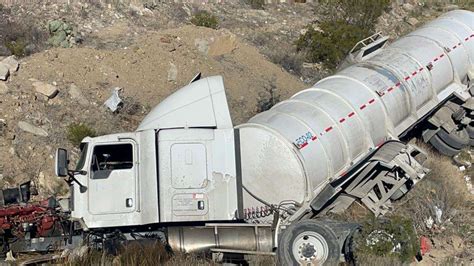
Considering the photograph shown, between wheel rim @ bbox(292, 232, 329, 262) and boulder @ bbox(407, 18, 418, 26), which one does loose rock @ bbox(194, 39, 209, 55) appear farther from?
boulder @ bbox(407, 18, 418, 26)

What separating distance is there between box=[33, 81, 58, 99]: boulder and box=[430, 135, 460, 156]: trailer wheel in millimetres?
8118

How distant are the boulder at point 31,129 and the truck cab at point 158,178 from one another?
503 cm

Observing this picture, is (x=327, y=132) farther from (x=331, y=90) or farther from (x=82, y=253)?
(x=82, y=253)

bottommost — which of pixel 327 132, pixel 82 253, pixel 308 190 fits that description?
pixel 82 253

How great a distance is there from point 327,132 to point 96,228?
143 inches

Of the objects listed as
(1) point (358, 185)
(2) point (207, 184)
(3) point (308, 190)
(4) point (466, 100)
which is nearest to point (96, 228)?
(2) point (207, 184)

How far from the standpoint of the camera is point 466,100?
13.7 m

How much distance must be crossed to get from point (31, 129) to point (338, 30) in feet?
34.7

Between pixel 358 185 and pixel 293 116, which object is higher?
pixel 293 116

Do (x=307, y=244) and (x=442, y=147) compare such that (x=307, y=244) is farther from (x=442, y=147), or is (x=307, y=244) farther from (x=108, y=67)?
(x=108, y=67)

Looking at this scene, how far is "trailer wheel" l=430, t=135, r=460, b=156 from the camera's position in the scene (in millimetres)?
14570

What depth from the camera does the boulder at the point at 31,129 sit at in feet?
48.5

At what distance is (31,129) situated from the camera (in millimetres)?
14805

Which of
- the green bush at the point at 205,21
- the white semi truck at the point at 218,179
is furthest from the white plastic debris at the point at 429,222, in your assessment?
the green bush at the point at 205,21
